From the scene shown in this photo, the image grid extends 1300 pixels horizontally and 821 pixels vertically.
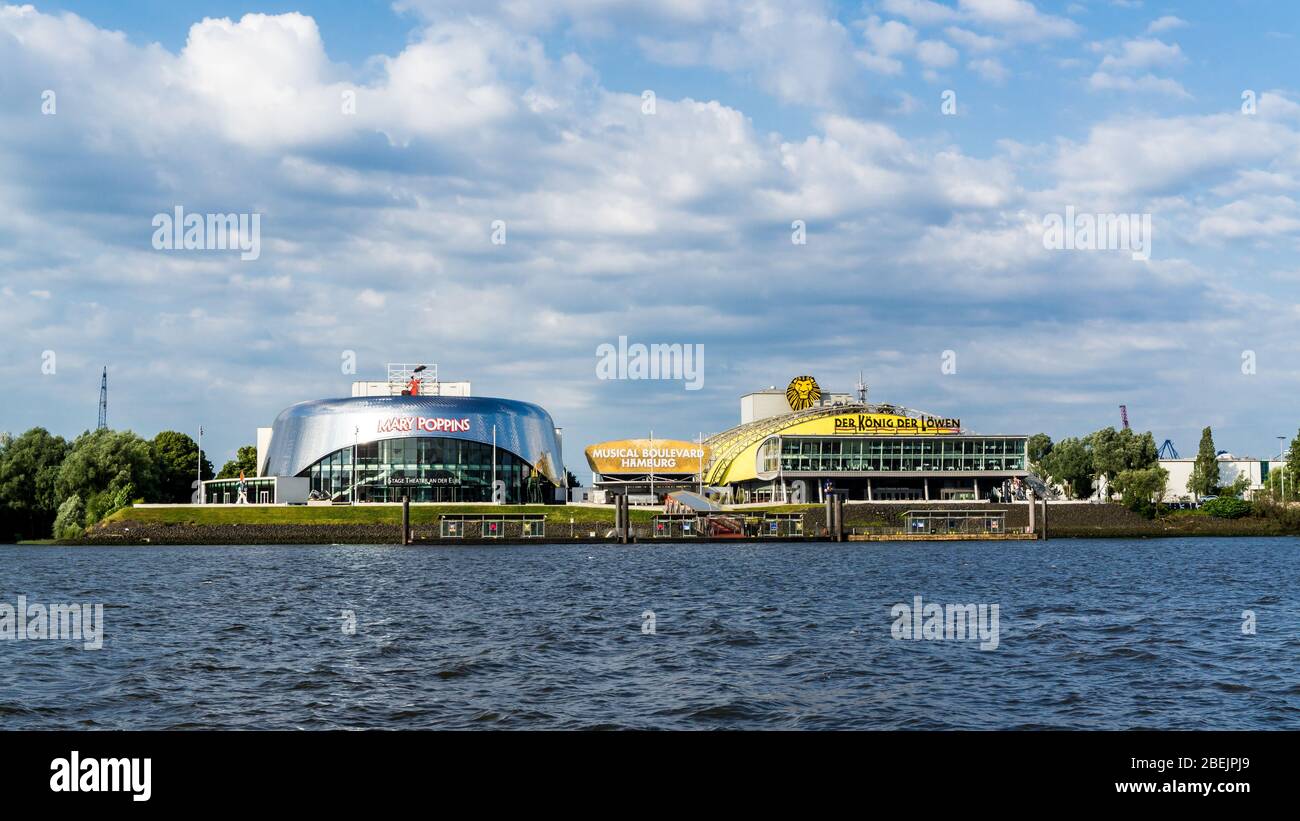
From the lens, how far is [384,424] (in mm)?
166625

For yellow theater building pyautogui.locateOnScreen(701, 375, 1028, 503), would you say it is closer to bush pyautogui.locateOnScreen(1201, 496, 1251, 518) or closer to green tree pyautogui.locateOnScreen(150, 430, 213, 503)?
bush pyautogui.locateOnScreen(1201, 496, 1251, 518)

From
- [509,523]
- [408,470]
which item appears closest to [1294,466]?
[509,523]

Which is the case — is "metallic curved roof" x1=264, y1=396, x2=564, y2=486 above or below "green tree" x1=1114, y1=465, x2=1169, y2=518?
above

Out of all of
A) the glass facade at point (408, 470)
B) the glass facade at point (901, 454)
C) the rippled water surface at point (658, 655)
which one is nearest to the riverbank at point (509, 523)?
the glass facade at point (901, 454)

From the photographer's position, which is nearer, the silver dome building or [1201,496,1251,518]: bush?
[1201,496,1251,518]: bush

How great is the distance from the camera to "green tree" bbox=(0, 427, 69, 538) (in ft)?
462

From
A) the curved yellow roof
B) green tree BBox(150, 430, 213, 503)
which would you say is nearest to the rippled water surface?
the curved yellow roof

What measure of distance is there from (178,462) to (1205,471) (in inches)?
6767

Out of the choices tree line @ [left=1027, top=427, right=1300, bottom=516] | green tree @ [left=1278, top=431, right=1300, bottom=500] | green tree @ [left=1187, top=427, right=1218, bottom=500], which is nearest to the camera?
green tree @ [left=1278, top=431, right=1300, bottom=500]

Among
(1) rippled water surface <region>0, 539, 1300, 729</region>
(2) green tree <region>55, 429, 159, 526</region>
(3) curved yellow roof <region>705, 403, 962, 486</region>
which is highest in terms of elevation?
(3) curved yellow roof <region>705, 403, 962, 486</region>

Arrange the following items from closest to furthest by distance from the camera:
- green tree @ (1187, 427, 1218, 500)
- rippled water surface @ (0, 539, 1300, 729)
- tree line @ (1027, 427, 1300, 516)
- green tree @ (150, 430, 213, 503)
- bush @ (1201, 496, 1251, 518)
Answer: rippled water surface @ (0, 539, 1300, 729)
bush @ (1201, 496, 1251, 518)
green tree @ (150, 430, 213, 503)
tree line @ (1027, 427, 1300, 516)
green tree @ (1187, 427, 1218, 500)

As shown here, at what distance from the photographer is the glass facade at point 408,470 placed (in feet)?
547

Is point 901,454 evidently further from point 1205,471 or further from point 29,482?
point 29,482
